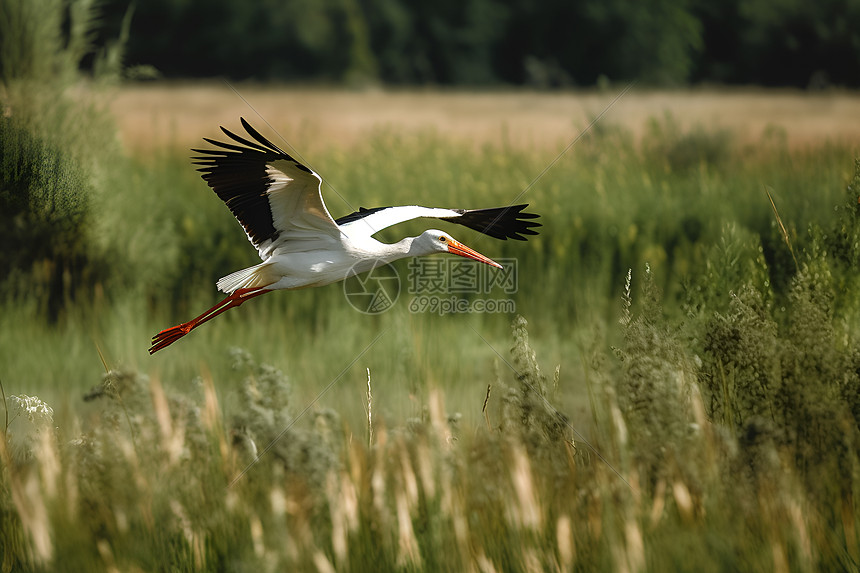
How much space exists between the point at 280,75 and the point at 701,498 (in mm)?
29751

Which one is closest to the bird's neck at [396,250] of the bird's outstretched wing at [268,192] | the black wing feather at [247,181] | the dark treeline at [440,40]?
the bird's outstretched wing at [268,192]

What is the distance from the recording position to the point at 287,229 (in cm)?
563

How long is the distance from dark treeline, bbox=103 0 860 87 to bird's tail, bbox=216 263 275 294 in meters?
17.8

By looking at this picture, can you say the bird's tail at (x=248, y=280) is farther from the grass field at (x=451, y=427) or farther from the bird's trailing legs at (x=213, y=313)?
the grass field at (x=451, y=427)

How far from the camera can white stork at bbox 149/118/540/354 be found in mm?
5293

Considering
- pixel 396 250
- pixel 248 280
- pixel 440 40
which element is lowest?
pixel 248 280

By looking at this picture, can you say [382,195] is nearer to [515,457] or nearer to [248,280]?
[248,280]

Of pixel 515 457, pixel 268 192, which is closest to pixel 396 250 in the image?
pixel 268 192

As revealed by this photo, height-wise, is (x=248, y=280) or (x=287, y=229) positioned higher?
(x=287, y=229)

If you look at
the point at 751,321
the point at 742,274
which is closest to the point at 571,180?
the point at 742,274

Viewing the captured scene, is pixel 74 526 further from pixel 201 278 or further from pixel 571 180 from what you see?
pixel 571 180

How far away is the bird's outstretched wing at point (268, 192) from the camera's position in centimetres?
521

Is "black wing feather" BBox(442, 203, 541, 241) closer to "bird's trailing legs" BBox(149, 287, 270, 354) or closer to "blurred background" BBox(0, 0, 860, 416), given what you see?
"blurred background" BBox(0, 0, 860, 416)

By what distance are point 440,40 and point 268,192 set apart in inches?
1210
